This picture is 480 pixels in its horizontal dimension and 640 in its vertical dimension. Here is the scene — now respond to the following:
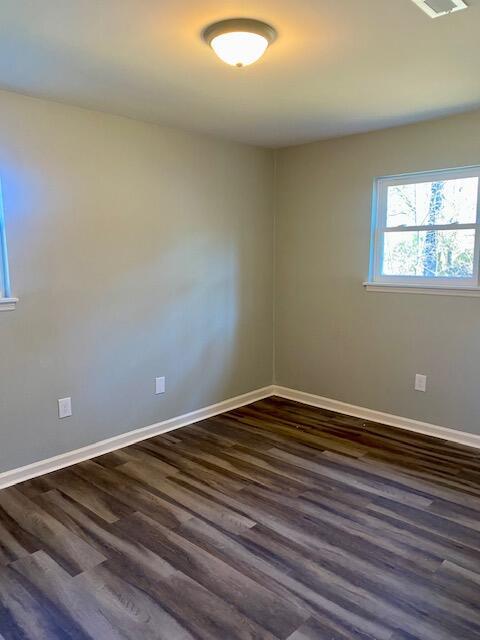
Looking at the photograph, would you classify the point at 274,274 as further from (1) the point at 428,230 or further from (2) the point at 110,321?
(2) the point at 110,321

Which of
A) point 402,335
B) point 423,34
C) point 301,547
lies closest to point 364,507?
point 301,547

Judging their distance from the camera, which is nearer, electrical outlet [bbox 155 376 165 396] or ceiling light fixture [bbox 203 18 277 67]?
ceiling light fixture [bbox 203 18 277 67]

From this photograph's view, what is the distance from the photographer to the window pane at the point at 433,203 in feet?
10.5

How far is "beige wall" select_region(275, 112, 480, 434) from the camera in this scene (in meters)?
3.30

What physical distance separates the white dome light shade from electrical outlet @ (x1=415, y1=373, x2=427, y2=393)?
2555 millimetres

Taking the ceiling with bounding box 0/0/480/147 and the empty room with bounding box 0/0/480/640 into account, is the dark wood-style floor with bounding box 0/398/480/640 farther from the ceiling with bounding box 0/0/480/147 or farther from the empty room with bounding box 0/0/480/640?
the ceiling with bounding box 0/0/480/147

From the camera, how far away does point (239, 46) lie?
74.1 inches

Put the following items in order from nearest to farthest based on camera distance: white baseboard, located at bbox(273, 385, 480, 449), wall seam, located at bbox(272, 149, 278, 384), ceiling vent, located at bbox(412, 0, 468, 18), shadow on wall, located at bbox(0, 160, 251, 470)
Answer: ceiling vent, located at bbox(412, 0, 468, 18), shadow on wall, located at bbox(0, 160, 251, 470), white baseboard, located at bbox(273, 385, 480, 449), wall seam, located at bbox(272, 149, 278, 384)

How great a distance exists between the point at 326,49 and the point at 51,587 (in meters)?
2.59

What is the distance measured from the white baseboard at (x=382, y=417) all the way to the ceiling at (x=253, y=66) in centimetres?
222

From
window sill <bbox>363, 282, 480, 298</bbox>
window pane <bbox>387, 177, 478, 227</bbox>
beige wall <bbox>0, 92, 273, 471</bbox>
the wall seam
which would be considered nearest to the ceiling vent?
window pane <bbox>387, 177, 478, 227</bbox>

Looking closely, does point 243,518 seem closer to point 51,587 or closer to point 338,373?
point 51,587

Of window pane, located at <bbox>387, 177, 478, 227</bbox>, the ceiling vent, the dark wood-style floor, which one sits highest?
the ceiling vent

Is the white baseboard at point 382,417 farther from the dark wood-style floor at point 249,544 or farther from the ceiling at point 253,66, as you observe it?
the ceiling at point 253,66
